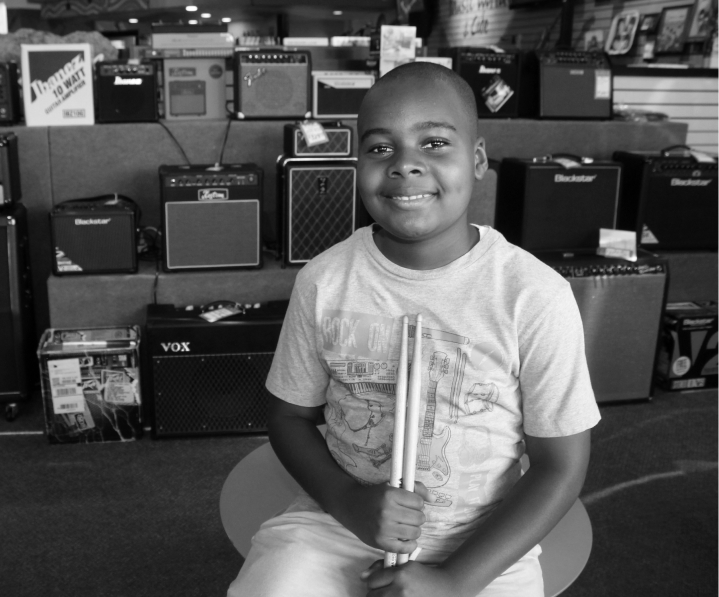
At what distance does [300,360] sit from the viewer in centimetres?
123

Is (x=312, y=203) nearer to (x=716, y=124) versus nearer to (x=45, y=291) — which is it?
(x=45, y=291)

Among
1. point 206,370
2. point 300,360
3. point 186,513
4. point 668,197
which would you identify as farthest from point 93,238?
point 668,197

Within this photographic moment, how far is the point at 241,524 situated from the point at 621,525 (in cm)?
129

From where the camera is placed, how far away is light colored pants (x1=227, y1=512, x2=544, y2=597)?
101cm

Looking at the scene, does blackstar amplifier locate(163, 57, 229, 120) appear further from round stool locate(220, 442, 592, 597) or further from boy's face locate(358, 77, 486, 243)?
boy's face locate(358, 77, 486, 243)

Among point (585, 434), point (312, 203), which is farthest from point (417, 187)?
point (312, 203)

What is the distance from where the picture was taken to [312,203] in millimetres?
2646

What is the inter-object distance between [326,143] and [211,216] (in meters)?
0.45

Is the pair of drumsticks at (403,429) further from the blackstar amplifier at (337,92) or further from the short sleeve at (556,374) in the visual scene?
the blackstar amplifier at (337,92)

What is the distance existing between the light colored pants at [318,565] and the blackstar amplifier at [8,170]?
1.86 metres

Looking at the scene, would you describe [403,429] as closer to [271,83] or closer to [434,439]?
[434,439]

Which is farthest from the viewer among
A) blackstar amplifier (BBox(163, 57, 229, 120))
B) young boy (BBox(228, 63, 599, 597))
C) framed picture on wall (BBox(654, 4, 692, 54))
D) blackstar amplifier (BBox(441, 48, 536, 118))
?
framed picture on wall (BBox(654, 4, 692, 54))

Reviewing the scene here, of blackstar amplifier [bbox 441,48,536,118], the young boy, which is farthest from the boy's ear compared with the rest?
blackstar amplifier [bbox 441,48,536,118]

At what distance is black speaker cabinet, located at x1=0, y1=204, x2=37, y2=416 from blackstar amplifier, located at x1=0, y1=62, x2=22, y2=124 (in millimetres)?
318
